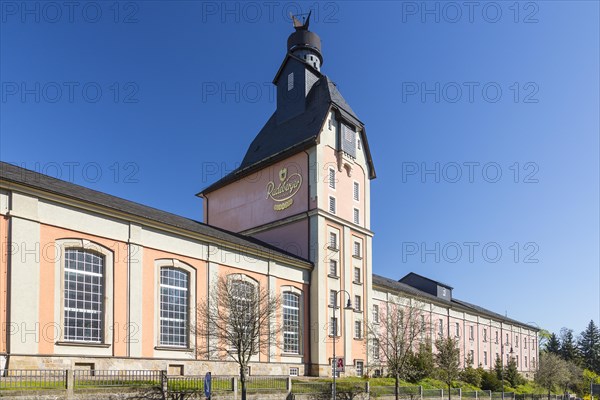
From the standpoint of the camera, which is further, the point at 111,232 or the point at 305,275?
the point at 305,275

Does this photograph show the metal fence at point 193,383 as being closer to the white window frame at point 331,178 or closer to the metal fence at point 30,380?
the metal fence at point 30,380

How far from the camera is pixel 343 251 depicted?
4159 cm

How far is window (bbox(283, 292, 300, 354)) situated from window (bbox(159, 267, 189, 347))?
8465 millimetres

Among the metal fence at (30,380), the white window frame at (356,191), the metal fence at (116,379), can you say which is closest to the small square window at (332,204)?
the white window frame at (356,191)

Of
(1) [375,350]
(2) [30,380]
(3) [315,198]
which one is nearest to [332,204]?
(3) [315,198]

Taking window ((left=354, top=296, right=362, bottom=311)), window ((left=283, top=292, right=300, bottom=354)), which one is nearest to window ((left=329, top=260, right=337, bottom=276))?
window ((left=354, top=296, right=362, bottom=311))

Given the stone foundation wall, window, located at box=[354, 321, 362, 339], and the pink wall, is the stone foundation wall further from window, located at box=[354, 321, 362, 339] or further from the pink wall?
the pink wall

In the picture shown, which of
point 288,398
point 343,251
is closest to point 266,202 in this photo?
point 343,251

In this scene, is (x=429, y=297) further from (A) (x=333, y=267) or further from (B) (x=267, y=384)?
(B) (x=267, y=384)

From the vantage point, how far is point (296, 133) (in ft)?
142

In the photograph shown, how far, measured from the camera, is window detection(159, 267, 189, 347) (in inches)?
1136

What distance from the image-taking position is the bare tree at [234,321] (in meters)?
26.3

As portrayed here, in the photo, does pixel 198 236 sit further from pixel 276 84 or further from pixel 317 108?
pixel 276 84

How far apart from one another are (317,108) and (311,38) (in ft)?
30.5
